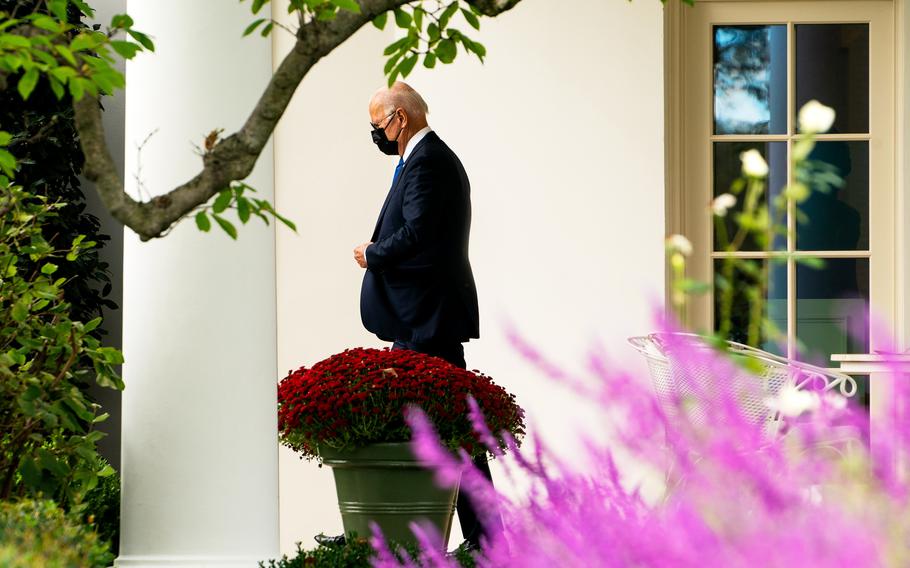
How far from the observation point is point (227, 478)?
11.3 ft

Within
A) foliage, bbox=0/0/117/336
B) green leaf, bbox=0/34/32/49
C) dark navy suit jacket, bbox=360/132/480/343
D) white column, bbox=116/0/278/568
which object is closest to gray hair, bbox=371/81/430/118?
dark navy suit jacket, bbox=360/132/480/343

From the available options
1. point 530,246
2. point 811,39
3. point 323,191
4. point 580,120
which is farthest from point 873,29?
point 323,191

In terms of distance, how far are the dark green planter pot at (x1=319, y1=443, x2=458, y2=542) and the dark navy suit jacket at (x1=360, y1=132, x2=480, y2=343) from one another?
0.61m

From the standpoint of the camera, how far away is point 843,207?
18.9ft

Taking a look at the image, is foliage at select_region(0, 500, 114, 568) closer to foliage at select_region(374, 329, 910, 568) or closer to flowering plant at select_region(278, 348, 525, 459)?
foliage at select_region(374, 329, 910, 568)

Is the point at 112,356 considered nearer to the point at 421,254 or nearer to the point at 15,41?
the point at 421,254

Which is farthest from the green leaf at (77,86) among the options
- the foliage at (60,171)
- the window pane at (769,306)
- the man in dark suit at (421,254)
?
the foliage at (60,171)

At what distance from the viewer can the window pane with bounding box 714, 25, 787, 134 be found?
5.75 m

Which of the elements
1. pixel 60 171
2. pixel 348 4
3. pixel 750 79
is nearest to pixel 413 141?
pixel 750 79

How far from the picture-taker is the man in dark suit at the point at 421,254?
13.8 feet

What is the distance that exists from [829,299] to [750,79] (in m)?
1.09

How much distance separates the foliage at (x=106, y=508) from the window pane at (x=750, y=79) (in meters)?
3.16

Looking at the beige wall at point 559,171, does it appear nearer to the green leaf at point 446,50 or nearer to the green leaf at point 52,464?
the green leaf at point 52,464

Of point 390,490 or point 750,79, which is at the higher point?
point 750,79
